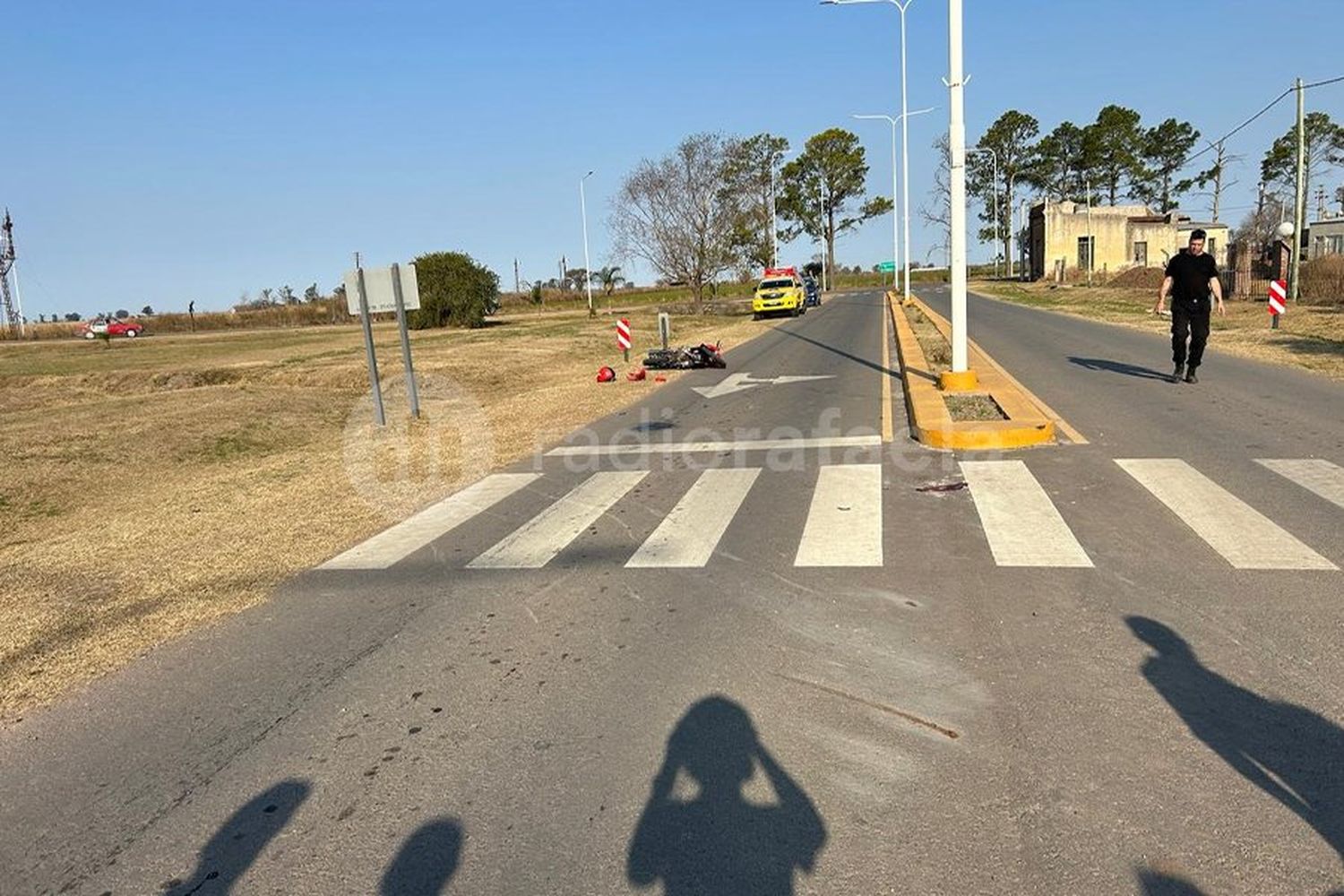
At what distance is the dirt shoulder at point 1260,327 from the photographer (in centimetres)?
1542

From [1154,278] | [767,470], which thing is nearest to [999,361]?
[767,470]

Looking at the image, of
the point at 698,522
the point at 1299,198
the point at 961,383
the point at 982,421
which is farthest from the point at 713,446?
the point at 1299,198

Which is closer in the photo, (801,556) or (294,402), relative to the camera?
(801,556)

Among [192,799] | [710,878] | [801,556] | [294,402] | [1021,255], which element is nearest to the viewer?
[710,878]

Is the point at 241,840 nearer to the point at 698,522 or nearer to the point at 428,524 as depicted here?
the point at 698,522

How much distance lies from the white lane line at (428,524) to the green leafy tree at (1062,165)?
89.1m

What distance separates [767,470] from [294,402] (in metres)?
11.8

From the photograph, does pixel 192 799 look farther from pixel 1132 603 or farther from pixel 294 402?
pixel 294 402

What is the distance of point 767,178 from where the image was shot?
239 feet

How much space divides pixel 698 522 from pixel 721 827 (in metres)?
3.91

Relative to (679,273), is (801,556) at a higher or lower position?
lower

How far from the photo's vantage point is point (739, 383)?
16.3 m

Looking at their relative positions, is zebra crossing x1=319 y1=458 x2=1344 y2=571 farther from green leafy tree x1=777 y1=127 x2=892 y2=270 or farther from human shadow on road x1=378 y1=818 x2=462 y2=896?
green leafy tree x1=777 y1=127 x2=892 y2=270

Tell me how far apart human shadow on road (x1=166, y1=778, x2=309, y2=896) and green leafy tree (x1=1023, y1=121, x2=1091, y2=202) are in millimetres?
93887
